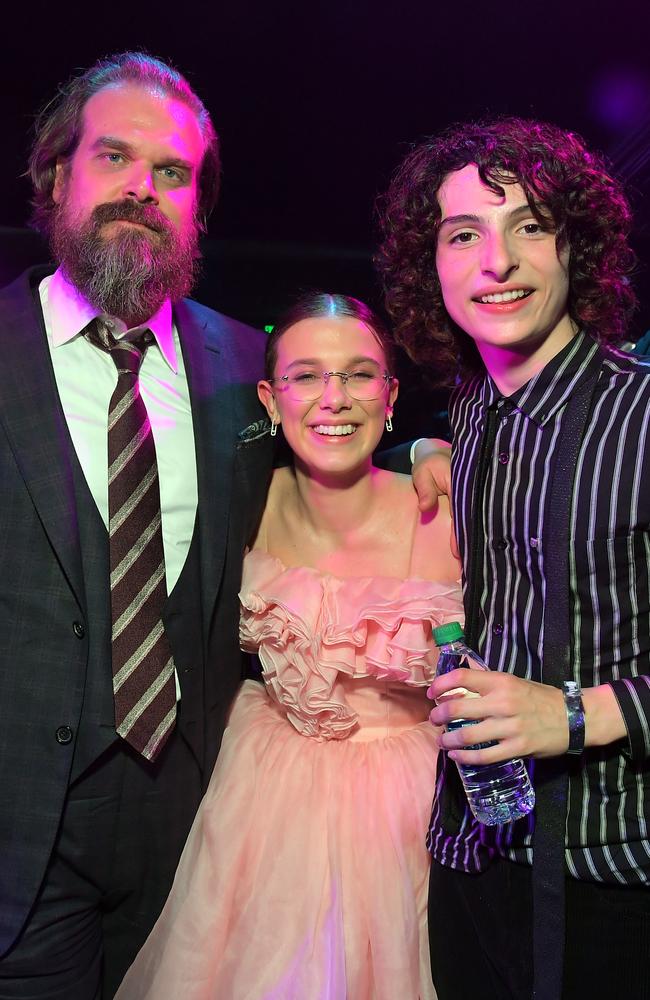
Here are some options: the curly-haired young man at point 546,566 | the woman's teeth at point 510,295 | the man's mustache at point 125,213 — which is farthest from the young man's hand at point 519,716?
the man's mustache at point 125,213

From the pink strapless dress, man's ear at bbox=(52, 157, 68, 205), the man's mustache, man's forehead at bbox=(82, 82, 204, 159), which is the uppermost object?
man's forehead at bbox=(82, 82, 204, 159)

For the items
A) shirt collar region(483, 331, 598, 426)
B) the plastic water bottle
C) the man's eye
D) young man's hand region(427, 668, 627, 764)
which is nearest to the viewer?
young man's hand region(427, 668, 627, 764)

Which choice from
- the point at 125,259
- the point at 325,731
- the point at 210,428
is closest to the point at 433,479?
the point at 210,428

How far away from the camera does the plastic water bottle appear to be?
139 cm

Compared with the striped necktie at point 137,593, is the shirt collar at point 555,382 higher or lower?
higher

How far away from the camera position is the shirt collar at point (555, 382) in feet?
4.88

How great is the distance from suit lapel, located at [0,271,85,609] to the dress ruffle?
45 centimetres

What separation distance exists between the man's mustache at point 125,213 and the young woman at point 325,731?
0.41 meters

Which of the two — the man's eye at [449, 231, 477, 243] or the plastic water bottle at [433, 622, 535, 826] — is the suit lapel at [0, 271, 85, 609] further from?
the man's eye at [449, 231, 477, 243]

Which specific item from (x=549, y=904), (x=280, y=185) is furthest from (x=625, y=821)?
(x=280, y=185)

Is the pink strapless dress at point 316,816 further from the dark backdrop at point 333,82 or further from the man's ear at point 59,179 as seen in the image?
the dark backdrop at point 333,82

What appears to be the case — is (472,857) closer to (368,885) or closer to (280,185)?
(368,885)

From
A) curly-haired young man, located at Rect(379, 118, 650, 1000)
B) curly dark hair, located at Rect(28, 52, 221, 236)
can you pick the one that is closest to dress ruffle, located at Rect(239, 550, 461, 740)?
curly-haired young man, located at Rect(379, 118, 650, 1000)

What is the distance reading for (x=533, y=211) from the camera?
156 centimetres
